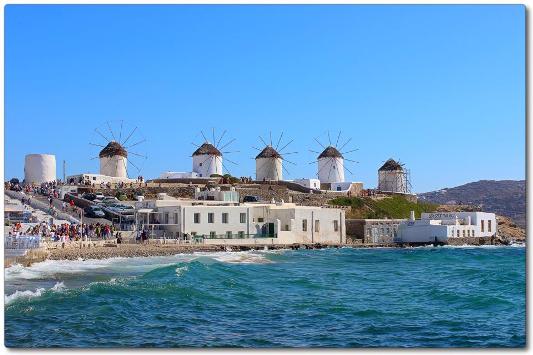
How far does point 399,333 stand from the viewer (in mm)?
12500

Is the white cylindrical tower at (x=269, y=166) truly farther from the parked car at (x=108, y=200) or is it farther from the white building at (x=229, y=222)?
the white building at (x=229, y=222)

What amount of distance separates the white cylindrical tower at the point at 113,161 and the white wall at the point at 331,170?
20065mm

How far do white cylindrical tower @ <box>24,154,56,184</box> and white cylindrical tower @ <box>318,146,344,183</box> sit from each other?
2721 cm

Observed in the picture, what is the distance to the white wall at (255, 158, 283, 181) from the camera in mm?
73375

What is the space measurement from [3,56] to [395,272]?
65.4ft

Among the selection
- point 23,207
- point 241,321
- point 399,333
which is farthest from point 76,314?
point 23,207

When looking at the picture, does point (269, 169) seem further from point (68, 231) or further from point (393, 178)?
point (68, 231)

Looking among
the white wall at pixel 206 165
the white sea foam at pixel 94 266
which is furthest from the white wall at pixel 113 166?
the white sea foam at pixel 94 266

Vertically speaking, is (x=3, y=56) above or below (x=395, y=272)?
above

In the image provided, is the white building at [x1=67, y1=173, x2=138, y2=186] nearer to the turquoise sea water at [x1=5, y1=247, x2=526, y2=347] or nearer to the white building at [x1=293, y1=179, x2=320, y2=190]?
the white building at [x1=293, y1=179, x2=320, y2=190]

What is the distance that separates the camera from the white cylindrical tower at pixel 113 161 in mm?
67188

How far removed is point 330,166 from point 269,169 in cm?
650

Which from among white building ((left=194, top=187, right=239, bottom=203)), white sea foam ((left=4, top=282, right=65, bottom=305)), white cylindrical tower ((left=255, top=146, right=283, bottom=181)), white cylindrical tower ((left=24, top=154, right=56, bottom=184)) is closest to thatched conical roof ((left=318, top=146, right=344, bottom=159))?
white cylindrical tower ((left=255, top=146, right=283, bottom=181))

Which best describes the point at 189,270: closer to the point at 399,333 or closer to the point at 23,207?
the point at 399,333
